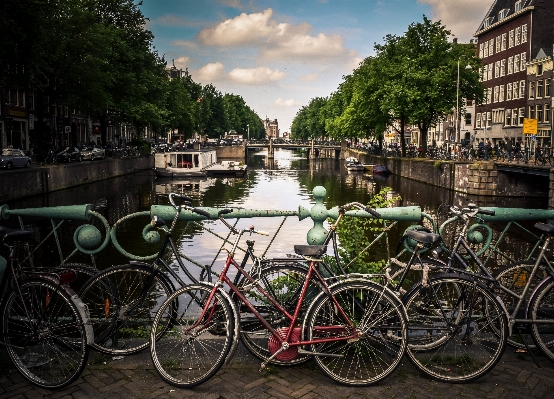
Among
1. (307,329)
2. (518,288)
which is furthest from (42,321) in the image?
(518,288)

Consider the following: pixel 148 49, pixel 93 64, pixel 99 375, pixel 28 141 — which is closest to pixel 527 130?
pixel 93 64

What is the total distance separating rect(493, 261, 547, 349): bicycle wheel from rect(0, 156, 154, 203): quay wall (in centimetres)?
2737

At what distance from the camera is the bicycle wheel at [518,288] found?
196 inches

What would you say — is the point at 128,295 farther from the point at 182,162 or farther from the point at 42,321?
the point at 182,162

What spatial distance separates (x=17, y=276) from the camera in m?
4.64

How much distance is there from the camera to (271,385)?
177 inches

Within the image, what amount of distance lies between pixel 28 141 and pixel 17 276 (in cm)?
5290

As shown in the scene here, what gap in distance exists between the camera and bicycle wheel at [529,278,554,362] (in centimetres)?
483

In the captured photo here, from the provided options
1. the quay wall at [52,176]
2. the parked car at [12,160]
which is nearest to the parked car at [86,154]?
the quay wall at [52,176]

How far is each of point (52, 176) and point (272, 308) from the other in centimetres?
3282

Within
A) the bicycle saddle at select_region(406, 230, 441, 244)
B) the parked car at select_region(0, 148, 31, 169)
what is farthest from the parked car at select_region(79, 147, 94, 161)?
the bicycle saddle at select_region(406, 230, 441, 244)

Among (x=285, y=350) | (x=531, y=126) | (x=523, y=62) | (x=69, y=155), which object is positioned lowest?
(x=285, y=350)

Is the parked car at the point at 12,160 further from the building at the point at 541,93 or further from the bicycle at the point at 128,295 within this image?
the building at the point at 541,93

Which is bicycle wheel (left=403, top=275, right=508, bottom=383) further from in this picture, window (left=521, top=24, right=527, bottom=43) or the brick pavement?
window (left=521, top=24, right=527, bottom=43)
